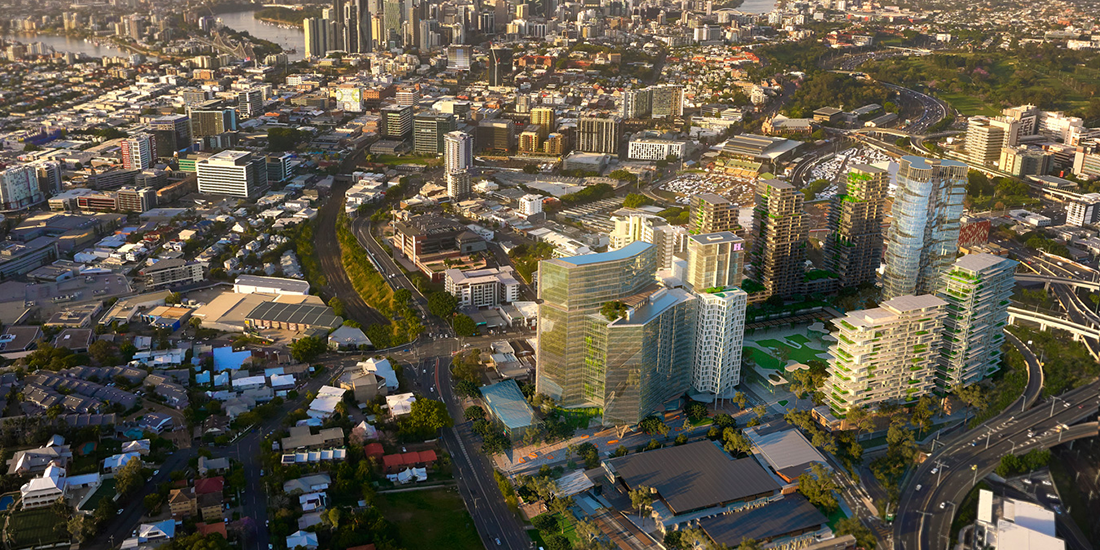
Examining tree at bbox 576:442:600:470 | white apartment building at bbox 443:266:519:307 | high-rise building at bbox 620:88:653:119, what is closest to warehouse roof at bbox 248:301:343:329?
white apartment building at bbox 443:266:519:307

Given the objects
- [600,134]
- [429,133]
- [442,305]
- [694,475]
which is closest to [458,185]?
[429,133]

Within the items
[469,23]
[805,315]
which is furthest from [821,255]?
[469,23]

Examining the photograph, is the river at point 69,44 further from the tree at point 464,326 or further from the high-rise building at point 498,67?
the tree at point 464,326

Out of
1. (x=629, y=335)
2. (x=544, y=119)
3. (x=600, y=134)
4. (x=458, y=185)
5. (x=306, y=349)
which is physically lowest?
(x=306, y=349)

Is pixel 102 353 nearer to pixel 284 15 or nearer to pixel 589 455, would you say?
pixel 589 455

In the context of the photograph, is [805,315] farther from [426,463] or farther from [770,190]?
[426,463]
